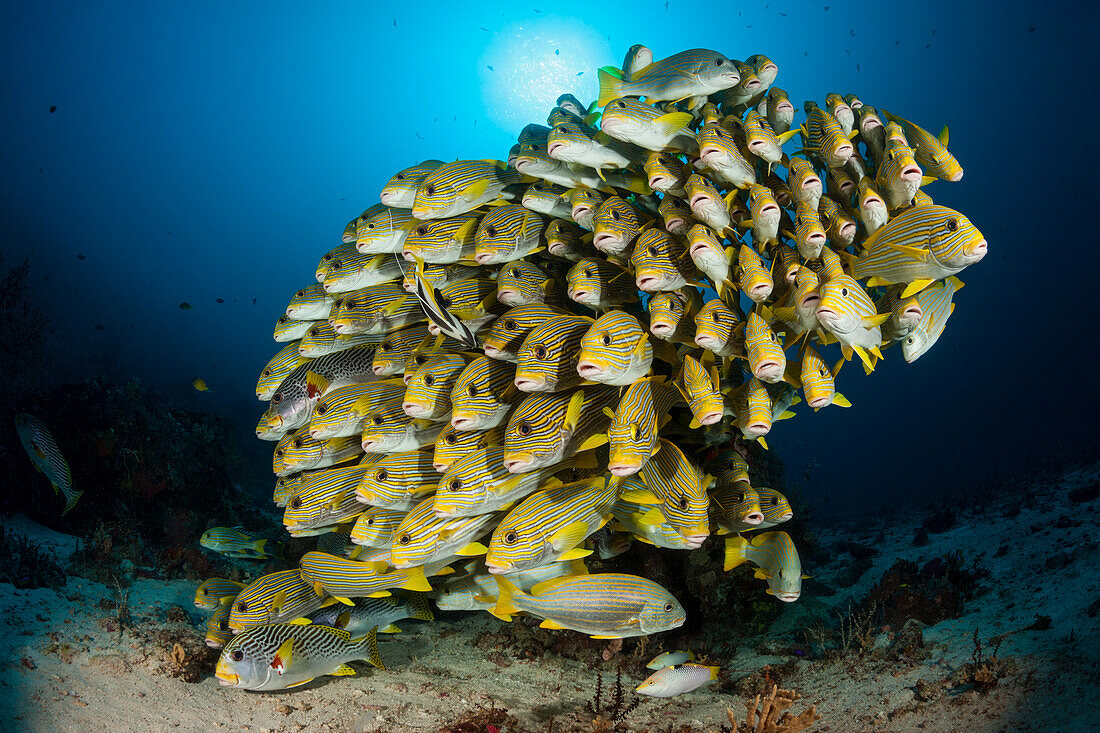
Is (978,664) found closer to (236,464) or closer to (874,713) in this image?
(874,713)

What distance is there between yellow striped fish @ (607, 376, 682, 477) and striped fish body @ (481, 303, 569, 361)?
774mm

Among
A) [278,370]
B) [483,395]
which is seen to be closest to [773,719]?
[483,395]

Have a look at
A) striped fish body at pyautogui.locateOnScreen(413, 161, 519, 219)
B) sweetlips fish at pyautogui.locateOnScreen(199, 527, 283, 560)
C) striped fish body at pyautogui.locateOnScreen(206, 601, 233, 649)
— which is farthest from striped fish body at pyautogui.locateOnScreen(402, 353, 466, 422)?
sweetlips fish at pyautogui.locateOnScreen(199, 527, 283, 560)

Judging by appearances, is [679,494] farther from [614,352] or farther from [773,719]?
[773,719]

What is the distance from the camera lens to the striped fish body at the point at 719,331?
3057 mm

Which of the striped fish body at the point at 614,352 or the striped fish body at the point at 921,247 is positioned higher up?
the striped fish body at the point at 921,247

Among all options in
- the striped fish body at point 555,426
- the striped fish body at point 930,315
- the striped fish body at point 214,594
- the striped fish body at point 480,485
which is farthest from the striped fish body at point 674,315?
the striped fish body at point 214,594

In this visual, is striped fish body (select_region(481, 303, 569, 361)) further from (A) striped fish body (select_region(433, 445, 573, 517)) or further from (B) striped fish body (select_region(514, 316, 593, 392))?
(A) striped fish body (select_region(433, 445, 573, 517))

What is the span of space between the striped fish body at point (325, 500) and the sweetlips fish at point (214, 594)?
142 cm

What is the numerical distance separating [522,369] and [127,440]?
29.8 feet

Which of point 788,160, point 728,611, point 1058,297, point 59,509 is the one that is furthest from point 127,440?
point 1058,297

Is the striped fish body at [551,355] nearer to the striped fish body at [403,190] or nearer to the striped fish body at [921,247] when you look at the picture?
the striped fish body at [403,190]

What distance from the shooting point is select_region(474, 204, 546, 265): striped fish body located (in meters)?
3.68

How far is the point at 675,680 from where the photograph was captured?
3.65 metres
